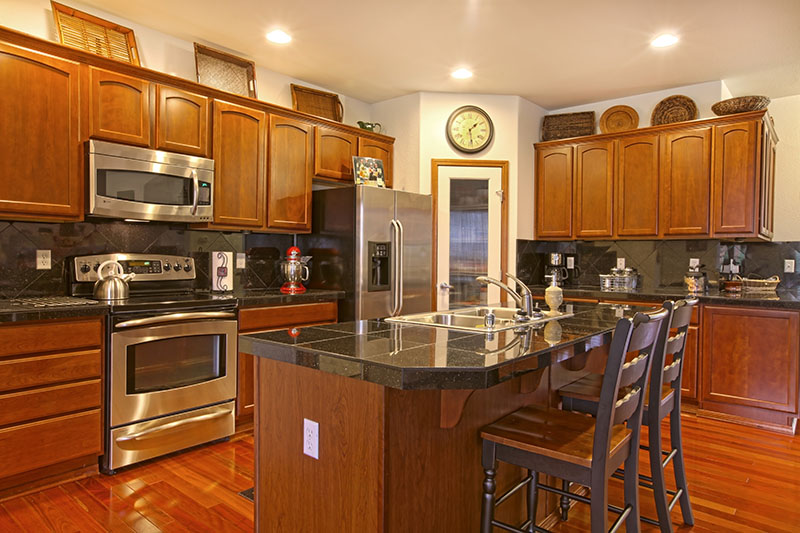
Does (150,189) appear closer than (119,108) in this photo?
No

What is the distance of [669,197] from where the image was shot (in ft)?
14.7

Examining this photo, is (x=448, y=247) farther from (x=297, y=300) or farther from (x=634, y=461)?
(x=634, y=461)

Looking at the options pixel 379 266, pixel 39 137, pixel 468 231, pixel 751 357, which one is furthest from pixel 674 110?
pixel 39 137

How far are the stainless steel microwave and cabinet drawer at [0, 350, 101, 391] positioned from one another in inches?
32.6

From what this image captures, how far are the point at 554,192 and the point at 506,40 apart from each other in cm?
183

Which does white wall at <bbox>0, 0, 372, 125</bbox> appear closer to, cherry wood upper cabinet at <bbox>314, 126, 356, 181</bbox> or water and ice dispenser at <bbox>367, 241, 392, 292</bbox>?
cherry wood upper cabinet at <bbox>314, 126, 356, 181</bbox>

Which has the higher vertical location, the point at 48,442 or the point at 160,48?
the point at 160,48

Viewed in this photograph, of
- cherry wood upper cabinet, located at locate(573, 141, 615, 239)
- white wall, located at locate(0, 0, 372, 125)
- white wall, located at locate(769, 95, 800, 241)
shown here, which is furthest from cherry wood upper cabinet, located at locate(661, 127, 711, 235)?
white wall, located at locate(0, 0, 372, 125)

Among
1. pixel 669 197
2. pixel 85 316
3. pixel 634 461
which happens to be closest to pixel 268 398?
pixel 634 461

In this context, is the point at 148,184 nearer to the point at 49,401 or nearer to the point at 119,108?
the point at 119,108

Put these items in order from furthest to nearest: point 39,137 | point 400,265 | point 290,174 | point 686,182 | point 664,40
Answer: point 686,182 → point 400,265 → point 290,174 → point 664,40 → point 39,137

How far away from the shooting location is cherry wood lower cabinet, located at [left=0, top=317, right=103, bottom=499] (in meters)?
2.47

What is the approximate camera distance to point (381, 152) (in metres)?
4.89

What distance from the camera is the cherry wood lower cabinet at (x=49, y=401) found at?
247 centimetres
